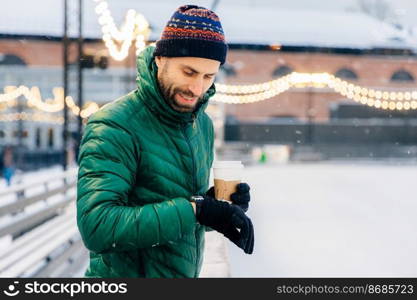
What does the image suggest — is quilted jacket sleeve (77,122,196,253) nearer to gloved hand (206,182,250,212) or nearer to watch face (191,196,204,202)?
watch face (191,196,204,202)

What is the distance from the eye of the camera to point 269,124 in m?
26.7

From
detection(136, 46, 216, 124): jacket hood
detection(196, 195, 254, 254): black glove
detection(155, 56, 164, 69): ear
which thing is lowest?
detection(196, 195, 254, 254): black glove

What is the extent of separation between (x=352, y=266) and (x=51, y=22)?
30.1 meters

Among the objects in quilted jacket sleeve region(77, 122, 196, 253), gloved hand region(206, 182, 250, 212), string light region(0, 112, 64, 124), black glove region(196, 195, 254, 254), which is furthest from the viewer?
string light region(0, 112, 64, 124)

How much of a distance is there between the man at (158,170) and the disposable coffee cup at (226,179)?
26 mm

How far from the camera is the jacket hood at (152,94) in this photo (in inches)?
56.6

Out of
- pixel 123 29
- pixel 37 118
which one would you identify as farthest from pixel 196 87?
pixel 37 118

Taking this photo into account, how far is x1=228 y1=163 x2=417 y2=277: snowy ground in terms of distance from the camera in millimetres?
5078

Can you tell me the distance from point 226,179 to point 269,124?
2544 cm

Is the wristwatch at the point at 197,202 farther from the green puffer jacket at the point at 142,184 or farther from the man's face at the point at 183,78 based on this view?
the man's face at the point at 183,78

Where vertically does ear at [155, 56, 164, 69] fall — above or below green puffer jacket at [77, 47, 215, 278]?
above

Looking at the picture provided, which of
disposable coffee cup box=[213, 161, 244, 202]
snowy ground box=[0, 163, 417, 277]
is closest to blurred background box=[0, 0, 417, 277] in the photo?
snowy ground box=[0, 163, 417, 277]

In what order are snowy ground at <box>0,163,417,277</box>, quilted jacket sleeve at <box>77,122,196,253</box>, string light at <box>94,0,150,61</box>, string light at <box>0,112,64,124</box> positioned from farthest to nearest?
string light at <box>0,112,64,124</box>, string light at <box>94,0,150,61</box>, snowy ground at <box>0,163,417,277</box>, quilted jacket sleeve at <box>77,122,196,253</box>

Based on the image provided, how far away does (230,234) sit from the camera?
1463 mm
